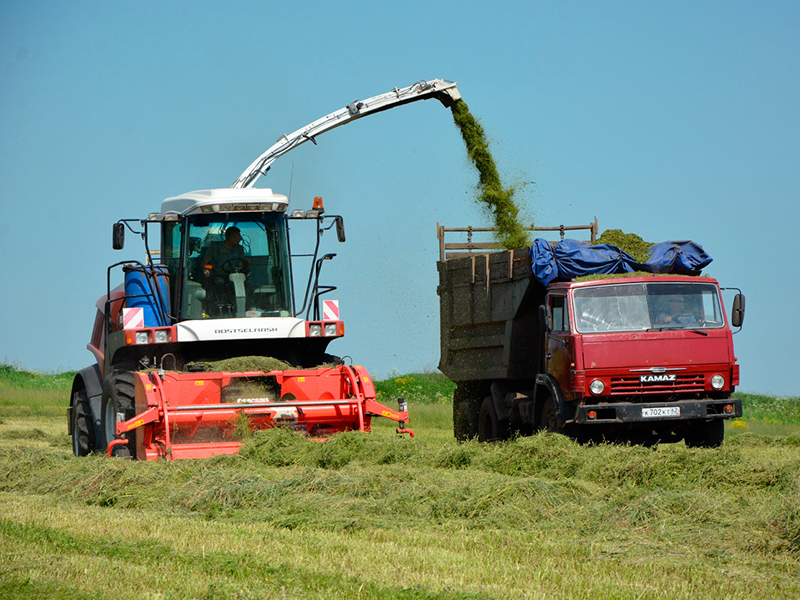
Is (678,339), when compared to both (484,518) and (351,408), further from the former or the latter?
(484,518)

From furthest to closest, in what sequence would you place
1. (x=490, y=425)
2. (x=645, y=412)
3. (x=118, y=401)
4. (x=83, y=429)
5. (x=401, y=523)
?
(x=490, y=425) → (x=83, y=429) → (x=645, y=412) → (x=118, y=401) → (x=401, y=523)

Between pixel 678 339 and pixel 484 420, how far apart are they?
4.24 metres

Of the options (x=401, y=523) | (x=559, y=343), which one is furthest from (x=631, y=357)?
(x=401, y=523)

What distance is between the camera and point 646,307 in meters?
13.5

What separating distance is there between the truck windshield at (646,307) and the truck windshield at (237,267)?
377 cm

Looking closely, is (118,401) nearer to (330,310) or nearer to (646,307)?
(330,310)

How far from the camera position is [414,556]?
685cm

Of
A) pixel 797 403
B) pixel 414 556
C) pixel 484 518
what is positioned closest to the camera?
pixel 414 556

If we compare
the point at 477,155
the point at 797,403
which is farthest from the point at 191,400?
the point at 797,403

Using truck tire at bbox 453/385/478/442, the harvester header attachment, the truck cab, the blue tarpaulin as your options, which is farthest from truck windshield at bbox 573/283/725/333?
truck tire at bbox 453/385/478/442

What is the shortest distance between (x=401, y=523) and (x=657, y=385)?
6039 millimetres

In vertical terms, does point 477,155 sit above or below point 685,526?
above

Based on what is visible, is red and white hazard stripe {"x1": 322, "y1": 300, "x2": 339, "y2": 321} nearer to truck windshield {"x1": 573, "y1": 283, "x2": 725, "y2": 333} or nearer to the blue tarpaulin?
the blue tarpaulin

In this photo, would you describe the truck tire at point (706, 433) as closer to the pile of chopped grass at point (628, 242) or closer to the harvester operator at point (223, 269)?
the pile of chopped grass at point (628, 242)
